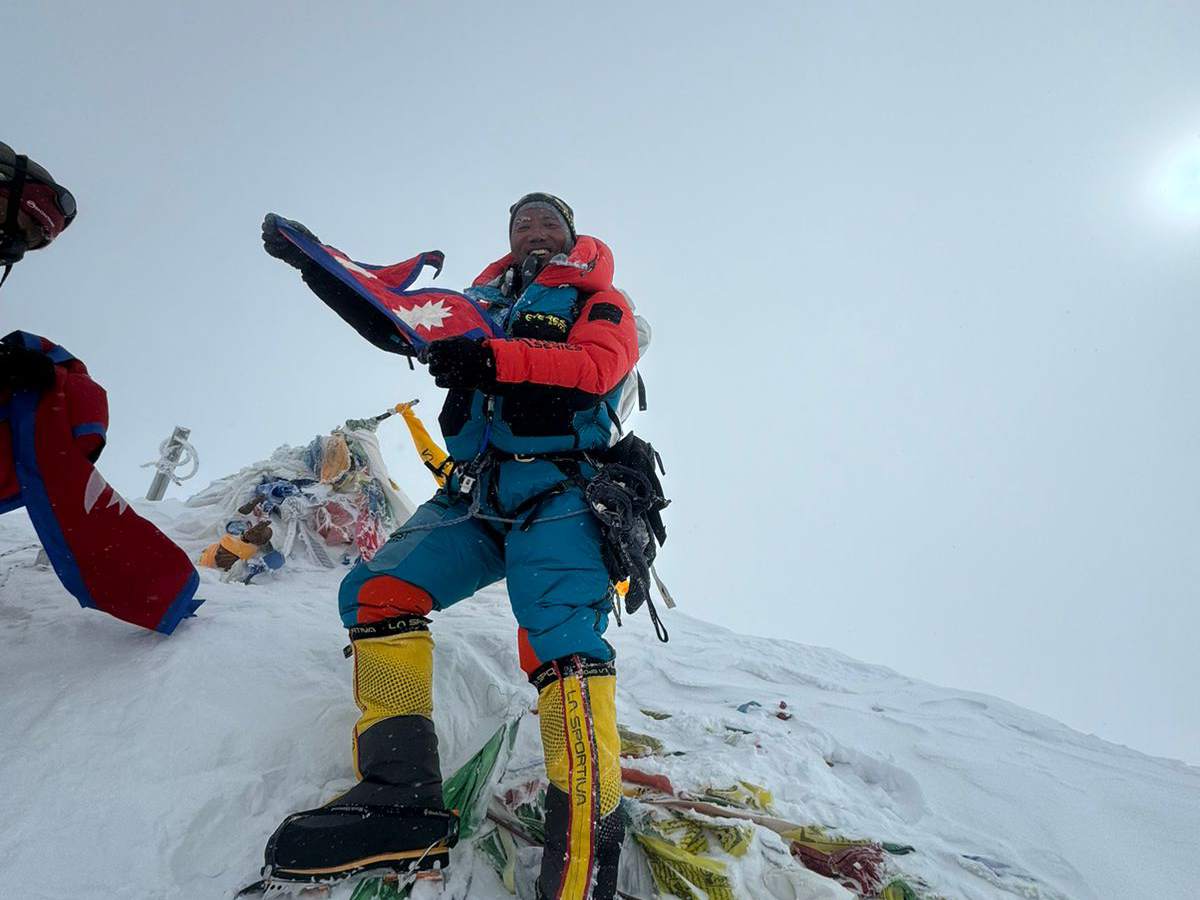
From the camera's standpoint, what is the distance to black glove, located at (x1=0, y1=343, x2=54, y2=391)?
2201 mm

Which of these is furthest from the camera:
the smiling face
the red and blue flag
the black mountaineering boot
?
the smiling face

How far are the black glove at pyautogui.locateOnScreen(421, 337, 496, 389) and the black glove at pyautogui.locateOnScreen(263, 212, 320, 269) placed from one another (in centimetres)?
84

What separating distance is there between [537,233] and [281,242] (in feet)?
4.29

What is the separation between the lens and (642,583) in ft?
7.90

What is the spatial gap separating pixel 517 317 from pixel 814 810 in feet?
8.05

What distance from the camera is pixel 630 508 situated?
2.35 metres

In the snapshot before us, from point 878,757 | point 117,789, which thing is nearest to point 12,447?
point 117,789

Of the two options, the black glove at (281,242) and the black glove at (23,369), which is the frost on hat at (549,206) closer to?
the black glove at (281,242)

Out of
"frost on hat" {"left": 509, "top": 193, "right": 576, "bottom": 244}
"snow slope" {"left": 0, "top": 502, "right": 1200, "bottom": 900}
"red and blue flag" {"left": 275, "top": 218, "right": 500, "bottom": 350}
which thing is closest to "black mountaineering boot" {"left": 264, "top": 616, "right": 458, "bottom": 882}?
"snow slope" {"left": 0, "top": 502, "right": 1200, "bottom": 900}

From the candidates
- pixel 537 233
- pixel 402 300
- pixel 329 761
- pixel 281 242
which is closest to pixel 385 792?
pixel 329 761

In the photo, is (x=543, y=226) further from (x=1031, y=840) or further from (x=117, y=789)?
(x=1031, y=840)

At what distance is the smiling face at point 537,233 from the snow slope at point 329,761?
229 centimetres

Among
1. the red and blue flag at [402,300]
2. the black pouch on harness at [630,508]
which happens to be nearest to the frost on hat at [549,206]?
the red and blue flag at [402,300]

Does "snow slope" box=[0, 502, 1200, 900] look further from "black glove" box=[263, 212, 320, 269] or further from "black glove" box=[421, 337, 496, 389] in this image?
"black glove" box=[263, 212, 320, 269]
